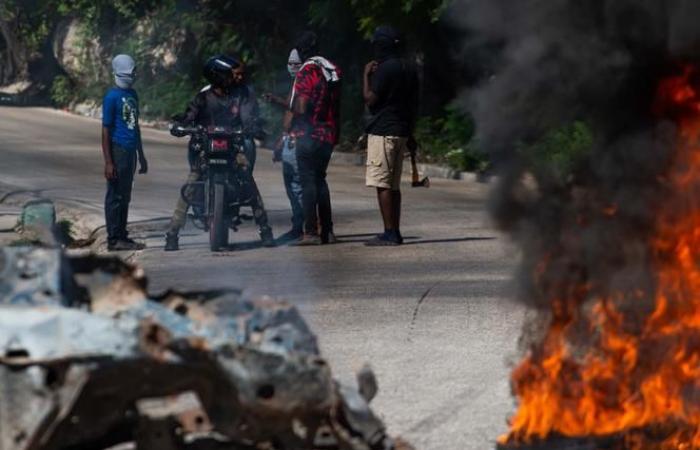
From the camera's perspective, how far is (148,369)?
5277mm

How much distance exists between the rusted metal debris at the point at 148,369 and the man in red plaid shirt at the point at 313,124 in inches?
332

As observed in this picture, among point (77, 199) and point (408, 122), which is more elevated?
point (408, 122)

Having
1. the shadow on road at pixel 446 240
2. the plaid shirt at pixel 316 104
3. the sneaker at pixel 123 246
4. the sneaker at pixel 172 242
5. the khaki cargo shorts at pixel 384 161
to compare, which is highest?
the plaid shirt at pixel 316 104

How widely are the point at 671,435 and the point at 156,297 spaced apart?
218 centimetres

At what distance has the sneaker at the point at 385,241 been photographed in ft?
47.3

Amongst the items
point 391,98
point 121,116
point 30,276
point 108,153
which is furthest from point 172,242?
point 30,276

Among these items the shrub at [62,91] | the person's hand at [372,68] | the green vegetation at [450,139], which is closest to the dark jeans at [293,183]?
the person's hand at [372,68]

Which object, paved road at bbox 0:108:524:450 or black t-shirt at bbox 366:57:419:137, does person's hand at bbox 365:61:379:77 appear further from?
paved road at bbox 0:108:524:450

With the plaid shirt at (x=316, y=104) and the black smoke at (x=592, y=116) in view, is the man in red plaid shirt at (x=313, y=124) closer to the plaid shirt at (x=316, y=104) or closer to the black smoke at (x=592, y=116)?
the plaid shirt at (x=316, y=104)

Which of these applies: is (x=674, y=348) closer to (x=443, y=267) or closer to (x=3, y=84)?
(x=443, y=267)

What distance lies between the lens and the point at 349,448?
5.57 m

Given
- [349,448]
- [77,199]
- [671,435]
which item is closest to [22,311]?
[349,448]

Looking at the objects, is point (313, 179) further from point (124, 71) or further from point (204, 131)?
point (124, 71)

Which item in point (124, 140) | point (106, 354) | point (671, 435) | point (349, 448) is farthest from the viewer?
point (124, 140)
